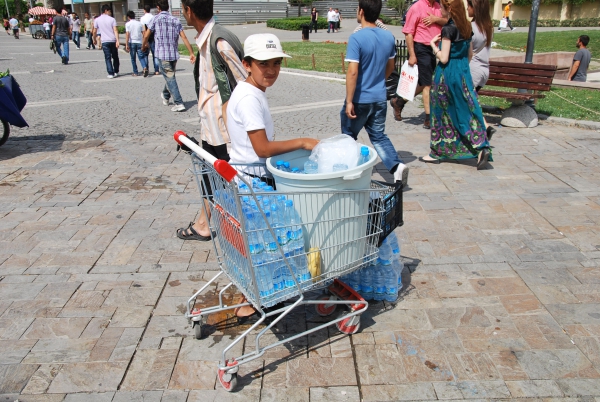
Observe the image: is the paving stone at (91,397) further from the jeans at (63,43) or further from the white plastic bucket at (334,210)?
the jeans at (63,43)

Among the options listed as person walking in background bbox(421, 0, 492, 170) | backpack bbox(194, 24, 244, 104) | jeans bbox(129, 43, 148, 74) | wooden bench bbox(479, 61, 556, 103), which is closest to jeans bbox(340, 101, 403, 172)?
person walking in background bbox(421, 0, 492, 170)

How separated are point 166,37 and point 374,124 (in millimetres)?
6258

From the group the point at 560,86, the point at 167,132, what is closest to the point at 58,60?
the point at 167,132

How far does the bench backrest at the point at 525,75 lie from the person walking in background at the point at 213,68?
588 cm

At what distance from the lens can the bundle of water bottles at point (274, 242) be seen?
2.80 meters

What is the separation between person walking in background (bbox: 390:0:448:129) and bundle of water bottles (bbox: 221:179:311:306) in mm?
5453

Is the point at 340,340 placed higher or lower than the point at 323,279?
lower

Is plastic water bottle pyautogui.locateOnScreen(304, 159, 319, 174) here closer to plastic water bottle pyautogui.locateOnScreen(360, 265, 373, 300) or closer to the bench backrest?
plastic water bottle pyautogui.locateOnScreen(360, 265, 373, 300)

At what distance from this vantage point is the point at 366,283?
3664 mm

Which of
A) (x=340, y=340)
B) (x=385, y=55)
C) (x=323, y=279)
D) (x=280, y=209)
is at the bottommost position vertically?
(x=340, y=340)

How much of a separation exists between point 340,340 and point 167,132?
616 cm

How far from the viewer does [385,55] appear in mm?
5195

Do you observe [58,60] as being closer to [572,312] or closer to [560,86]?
[560,86]

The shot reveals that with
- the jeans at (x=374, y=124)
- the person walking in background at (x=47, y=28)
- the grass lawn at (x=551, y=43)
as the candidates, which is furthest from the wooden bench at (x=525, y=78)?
the person walking in background at (x=47, y=28)
